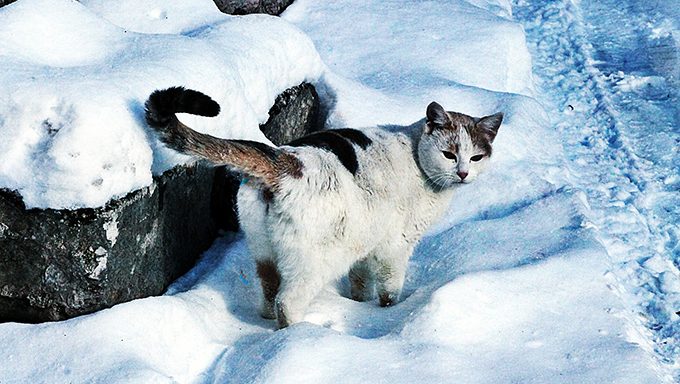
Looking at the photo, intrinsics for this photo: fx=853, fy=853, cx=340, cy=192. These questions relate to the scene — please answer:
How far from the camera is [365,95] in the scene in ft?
21.7

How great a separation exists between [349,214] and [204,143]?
806 mm

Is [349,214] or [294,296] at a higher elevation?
[349,214]

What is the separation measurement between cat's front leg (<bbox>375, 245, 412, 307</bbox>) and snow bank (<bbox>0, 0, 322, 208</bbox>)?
1.10m

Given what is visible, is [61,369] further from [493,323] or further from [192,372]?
[493,323]

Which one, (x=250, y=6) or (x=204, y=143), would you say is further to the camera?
(x=250, y=6)

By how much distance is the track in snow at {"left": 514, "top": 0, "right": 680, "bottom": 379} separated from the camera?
524cm

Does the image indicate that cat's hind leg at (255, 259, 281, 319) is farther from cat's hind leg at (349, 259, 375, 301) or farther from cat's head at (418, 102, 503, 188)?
cat's head at (418, 102, 503, 188)

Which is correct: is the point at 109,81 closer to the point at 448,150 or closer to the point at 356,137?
the point at 356,137

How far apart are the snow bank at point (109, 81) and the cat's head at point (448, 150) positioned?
108cm

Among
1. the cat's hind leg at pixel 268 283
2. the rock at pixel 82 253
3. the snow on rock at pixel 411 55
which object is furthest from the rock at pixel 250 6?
the cat's hind leg at pixel 268 283

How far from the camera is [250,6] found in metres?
7.72

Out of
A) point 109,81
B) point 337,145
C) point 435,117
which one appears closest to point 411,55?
point 435,117

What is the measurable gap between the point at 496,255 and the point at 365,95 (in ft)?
6.73

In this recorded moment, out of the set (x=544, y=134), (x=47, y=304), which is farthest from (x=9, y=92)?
(x=544, y=134)
